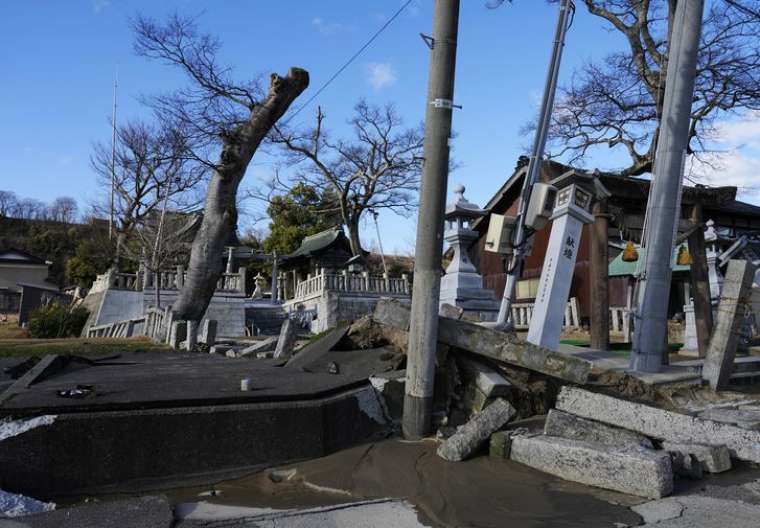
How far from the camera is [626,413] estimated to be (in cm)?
450

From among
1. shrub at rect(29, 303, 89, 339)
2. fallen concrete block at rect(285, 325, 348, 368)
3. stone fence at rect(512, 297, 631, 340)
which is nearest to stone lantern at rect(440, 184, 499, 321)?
stone fence at rect(512, 297, 631, 340)

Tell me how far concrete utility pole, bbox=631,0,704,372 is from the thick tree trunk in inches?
339

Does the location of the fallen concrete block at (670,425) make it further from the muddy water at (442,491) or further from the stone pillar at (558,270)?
the stone pillar at (558,270)

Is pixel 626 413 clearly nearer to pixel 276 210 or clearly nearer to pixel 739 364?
pixel 739 364

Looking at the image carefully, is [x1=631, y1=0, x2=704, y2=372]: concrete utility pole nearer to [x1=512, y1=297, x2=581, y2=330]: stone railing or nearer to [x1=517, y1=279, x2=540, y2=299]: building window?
[x1=512, y1=297, x2=581, y2=330]: stone railing

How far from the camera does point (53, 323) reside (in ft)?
71.4

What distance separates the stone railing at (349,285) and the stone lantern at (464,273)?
44.7 feet

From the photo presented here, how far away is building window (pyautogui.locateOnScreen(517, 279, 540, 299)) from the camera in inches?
924

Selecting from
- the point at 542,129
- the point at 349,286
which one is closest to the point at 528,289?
the point at 349,286

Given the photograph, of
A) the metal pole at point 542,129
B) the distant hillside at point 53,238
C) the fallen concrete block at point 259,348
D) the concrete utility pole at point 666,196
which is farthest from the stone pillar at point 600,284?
the distant hillside at point 53,238

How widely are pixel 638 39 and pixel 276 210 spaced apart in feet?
105

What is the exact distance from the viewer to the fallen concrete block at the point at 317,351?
6.34 metres

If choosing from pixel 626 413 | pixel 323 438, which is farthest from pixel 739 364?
pixel 323 438

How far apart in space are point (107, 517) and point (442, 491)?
2.03m
